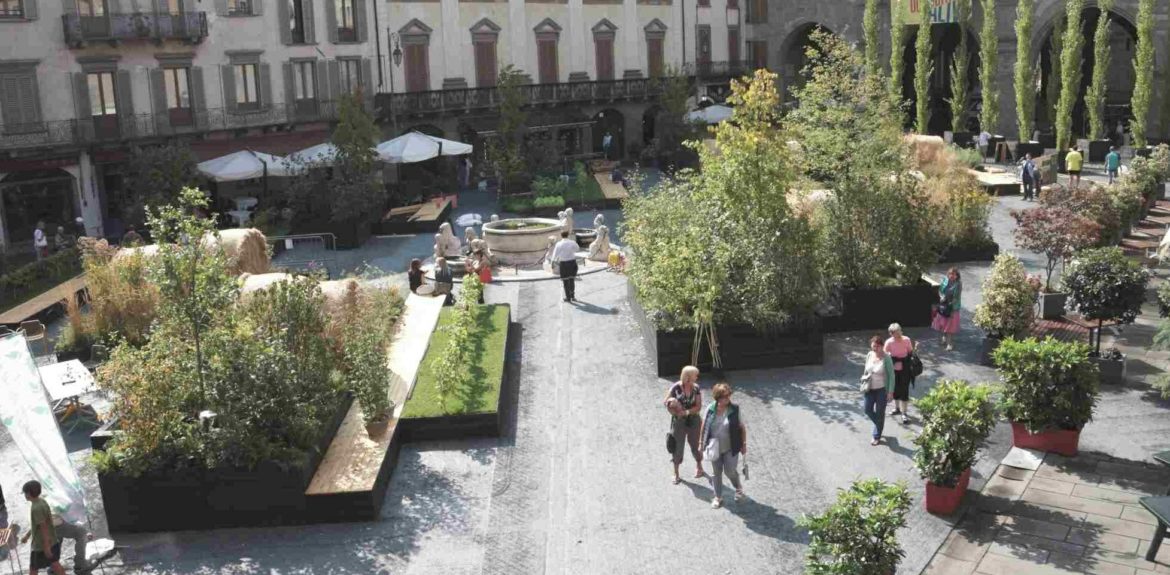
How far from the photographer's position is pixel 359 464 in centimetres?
1367

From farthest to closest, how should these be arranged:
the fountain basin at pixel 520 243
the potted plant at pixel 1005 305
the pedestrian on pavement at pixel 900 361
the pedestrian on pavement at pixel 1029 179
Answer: the pedestrian on pavement at pixel 1029 179, the fountain basin at pixel 520 243, the potted plant at pixel 1005 305, the pedestrian on pavement at pixel 900 361

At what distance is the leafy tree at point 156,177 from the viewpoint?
30.8m

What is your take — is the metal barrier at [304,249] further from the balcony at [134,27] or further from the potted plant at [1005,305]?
the potted plant at [1005,305]

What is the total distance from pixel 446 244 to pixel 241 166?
9.92 metres

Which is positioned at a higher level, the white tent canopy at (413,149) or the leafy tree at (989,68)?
the leafy tree at (989,68)

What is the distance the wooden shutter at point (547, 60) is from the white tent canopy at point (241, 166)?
15.1 meters

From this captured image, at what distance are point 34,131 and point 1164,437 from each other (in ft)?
94.4

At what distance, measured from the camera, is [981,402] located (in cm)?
1229

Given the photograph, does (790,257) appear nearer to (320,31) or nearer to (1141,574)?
(1141,574)

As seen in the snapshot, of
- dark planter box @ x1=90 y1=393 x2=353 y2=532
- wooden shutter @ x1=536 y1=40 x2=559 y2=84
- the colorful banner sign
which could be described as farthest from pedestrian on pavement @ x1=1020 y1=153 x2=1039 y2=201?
dark planter box @ x1=90 y1=393 x2=353 y2=532

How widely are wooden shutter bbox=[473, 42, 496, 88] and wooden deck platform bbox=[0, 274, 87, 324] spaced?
2220 cm

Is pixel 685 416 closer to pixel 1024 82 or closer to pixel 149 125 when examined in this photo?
pixel 149 125

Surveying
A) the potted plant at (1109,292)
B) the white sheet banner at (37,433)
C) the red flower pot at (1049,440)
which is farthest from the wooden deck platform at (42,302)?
the potted plant at (1109,292)

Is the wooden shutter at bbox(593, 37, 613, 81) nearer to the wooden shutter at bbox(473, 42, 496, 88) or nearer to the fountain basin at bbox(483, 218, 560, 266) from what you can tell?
the wooden shutter at bbox(473, 42, 496, 88)
